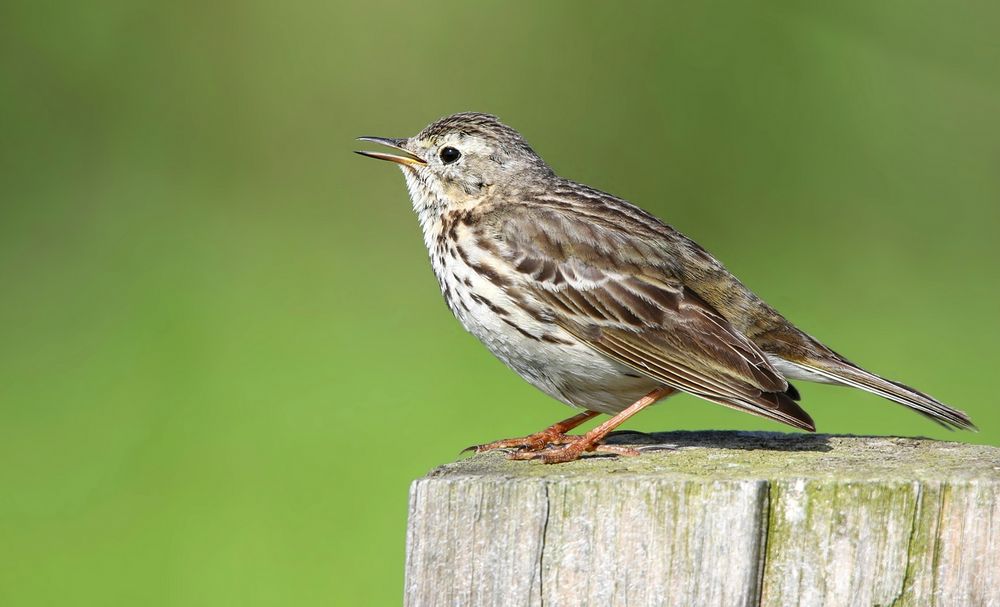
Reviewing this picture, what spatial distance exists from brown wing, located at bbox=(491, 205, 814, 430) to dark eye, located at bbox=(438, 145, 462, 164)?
853 mm

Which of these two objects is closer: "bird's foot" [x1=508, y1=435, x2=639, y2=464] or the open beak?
"bird's foot" [x1=508, y1=435, x2=639, y2=464]

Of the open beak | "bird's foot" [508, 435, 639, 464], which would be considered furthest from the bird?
the open beak

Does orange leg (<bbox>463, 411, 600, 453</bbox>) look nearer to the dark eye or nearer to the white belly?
the white belly

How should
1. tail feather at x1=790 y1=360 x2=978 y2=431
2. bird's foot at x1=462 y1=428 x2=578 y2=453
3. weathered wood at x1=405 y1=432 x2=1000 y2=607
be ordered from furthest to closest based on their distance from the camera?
bird's foot at x1=462 y1=428 x2=578 y2=453
tail feather at x1=790 y1=360 x2=978 y2=431
weathered wood at x1=405 y1=432 x2=1000 y2=607

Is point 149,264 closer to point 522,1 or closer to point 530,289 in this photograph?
point 522,1

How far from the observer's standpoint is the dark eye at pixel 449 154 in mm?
7238

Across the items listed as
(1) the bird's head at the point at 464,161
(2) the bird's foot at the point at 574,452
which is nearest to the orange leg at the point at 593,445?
(2) the bird's foot at the point at 574,452

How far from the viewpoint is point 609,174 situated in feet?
48.2

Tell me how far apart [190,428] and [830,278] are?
617 cm

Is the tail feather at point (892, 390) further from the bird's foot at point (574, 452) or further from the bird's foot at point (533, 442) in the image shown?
the bird's foot at point (574, 452)

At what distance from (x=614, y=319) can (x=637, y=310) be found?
0.12 m

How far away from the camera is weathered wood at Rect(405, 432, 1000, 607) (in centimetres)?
402

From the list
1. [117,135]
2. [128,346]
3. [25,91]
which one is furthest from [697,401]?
[25,91]

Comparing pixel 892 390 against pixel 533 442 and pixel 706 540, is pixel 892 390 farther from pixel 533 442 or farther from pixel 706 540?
pixel 706 540
